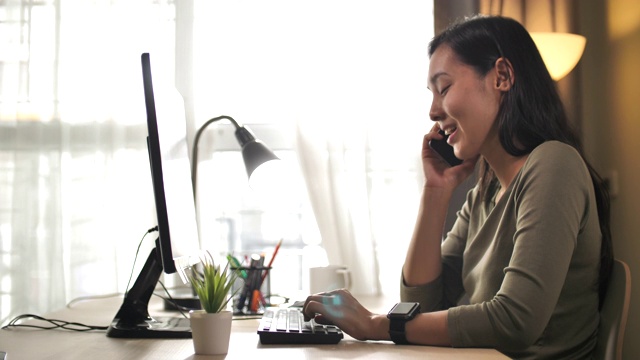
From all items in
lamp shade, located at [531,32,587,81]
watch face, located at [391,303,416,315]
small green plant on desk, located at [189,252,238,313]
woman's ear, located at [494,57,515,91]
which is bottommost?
watch face, located at [391,303,416,315]

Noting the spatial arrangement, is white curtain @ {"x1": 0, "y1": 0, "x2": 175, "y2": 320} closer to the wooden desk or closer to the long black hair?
the wooden desk

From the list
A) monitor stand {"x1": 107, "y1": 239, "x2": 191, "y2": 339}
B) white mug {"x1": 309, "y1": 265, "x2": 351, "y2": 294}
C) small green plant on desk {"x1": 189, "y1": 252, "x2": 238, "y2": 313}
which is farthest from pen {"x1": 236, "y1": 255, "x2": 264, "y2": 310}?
small green plant on desk {"x1": 189, "y1": 252, "x2": 238, "y2": 313}

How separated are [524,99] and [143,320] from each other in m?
0.84

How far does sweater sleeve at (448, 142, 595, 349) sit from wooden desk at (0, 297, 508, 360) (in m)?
0.05

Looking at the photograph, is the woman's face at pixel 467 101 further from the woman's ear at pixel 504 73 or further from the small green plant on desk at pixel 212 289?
the small green plant on desk at pixel 212 289

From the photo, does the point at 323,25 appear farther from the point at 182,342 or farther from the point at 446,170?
the point at 182,342

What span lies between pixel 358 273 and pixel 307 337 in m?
1.16

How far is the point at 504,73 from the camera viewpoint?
137 cm

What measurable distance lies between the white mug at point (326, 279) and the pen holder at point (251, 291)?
0.49 feet

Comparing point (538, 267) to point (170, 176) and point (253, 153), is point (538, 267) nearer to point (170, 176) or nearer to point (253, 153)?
point (170, 176)

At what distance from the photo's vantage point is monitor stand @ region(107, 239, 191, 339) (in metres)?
1.24

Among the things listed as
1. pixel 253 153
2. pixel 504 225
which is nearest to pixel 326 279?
Result: pixel 253 153

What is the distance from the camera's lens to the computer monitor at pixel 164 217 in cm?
108

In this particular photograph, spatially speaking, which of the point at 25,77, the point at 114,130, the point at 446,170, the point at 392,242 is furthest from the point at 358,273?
the point at 25,77
